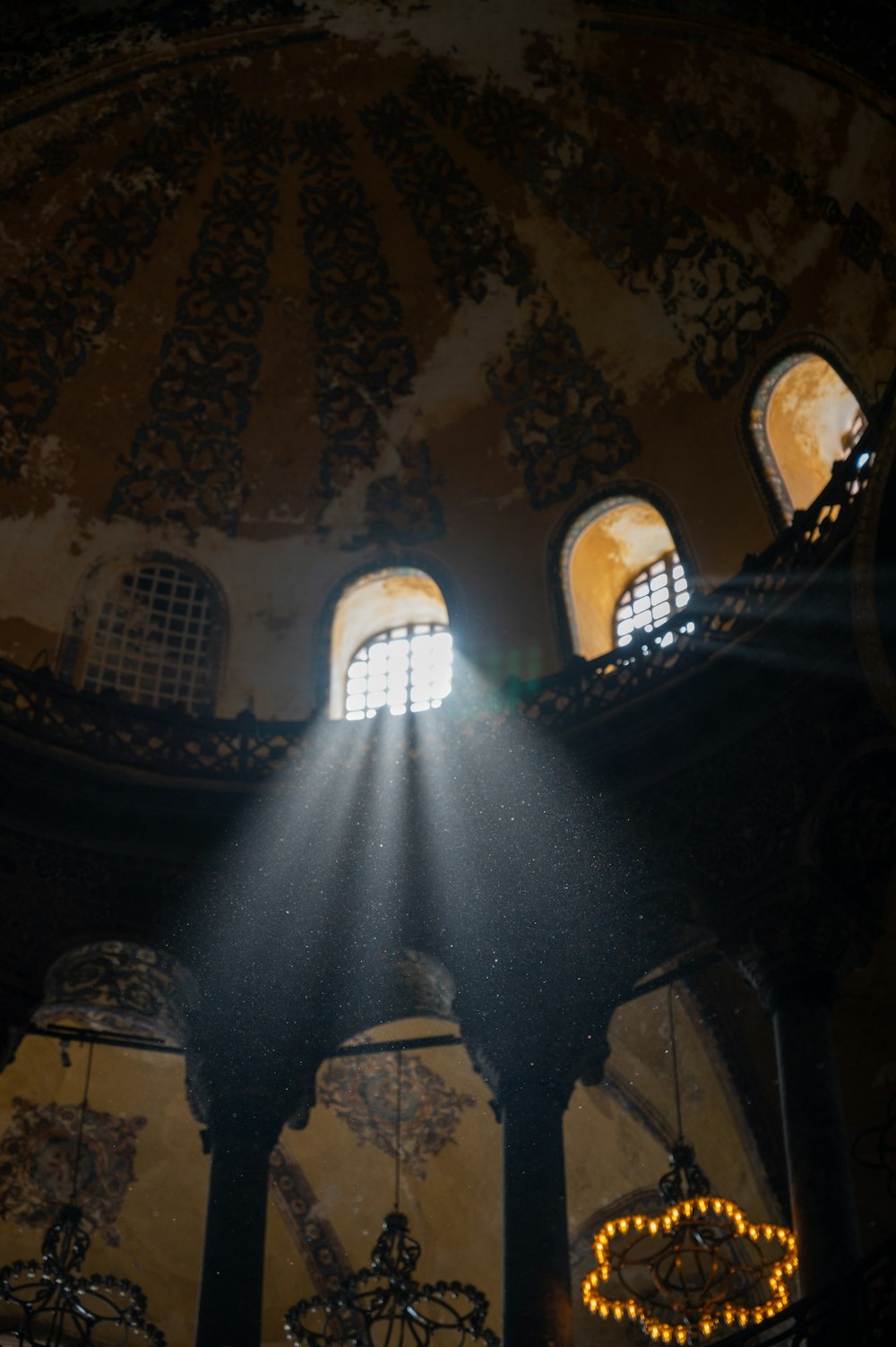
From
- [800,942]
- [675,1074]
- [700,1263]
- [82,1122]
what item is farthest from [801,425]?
[82,1122]

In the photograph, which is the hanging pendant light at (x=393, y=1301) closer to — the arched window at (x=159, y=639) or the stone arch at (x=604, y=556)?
the arched window at (x=159, y=639)

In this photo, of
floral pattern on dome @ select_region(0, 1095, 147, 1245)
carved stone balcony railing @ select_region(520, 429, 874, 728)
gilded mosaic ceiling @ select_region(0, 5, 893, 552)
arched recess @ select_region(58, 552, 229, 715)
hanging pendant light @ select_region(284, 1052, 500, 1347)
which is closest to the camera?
carved stone balcony railing @ select_region(520, 429, 874, 728)

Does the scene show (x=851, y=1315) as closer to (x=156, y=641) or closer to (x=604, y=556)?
(x=604, y=556)

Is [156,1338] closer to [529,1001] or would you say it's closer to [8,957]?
[8,957]

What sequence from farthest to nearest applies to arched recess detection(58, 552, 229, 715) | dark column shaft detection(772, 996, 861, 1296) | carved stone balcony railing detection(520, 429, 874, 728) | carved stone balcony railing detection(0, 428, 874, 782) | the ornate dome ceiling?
arched recess detection(58, 552, 229, 715) → the ornate dome ceiling → carved stone balcony railing detection(0, 428, 874, 782) → carved stone balcony railing detection(520, 429, 874, 728) → dark column shaft detection(772, 996, 861, 1296)

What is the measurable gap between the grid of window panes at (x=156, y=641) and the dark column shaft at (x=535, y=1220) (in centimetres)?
456

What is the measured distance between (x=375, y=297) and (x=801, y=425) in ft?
12.2

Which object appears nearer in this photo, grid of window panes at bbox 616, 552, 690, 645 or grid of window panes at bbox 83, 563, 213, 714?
grid of window panes at bbox 616, 552, 690, 645

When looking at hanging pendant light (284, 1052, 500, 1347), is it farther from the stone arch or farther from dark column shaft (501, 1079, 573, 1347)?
the stone arch

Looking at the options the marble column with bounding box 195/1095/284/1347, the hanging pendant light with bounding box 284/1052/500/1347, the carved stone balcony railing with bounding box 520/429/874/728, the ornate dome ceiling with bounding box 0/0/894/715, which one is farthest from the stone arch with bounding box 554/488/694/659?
the hanging pendant light with bounding box 284/1052/500/1347

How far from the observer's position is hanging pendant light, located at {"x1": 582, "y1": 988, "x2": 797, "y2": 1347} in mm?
12000

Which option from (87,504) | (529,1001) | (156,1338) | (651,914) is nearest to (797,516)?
(651,914)

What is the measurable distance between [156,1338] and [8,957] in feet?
9.94

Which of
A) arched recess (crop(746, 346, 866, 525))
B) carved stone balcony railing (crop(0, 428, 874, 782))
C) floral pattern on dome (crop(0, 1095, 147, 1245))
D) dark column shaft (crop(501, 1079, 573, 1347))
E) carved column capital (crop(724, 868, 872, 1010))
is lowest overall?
dark column shaft (crop(501, 1079, 573, 1347))
